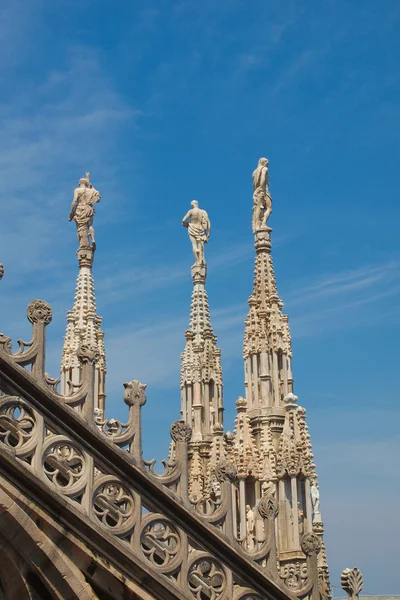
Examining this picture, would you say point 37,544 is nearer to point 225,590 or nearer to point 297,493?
point 225,590

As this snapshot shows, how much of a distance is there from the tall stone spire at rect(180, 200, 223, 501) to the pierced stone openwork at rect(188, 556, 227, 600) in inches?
583

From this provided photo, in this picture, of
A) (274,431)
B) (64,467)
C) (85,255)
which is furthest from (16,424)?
(85,255)

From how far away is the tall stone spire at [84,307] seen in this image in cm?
2802

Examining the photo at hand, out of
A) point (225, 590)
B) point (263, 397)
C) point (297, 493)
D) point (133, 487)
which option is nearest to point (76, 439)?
point (133, 487)

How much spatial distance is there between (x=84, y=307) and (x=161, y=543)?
19.9 metres

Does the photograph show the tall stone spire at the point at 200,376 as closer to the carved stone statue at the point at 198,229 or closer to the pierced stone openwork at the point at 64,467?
the carved stone statue at the point at 198,229

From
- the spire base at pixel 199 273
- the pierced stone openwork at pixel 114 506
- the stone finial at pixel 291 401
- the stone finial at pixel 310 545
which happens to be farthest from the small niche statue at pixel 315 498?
the pierced stone openwork at pixel 114 506

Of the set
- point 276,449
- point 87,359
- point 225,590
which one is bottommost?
point 225,590

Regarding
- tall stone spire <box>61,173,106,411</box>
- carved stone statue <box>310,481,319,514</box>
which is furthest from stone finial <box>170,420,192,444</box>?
tall stone spire <box>61,173,106,411</box>

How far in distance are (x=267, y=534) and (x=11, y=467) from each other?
3023 mm

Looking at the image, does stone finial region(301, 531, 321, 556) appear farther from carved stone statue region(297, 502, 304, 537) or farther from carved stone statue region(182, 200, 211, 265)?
carved stone statue region(182, 200, 211, 265)

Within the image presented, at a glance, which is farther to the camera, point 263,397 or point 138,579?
point 263,397

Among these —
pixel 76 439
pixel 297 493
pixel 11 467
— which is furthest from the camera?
pixel 297 493

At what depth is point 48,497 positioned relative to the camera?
8805 mm
